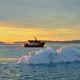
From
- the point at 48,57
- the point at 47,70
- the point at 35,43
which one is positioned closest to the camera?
the point at 47,70

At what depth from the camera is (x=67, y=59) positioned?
129ft

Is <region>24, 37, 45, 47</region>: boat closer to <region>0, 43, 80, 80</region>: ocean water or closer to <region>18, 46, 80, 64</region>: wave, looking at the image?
<region>0, 43, 80, 80</region>: ocean water

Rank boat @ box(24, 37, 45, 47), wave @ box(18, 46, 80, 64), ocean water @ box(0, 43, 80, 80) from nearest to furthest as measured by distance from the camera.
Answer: ocean water @ box(0, 43, 80, 80) → wave @ box(18, 46, 80, 64) → boat @ box(24, 37, 45, 47)

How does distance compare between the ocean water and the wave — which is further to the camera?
the wave

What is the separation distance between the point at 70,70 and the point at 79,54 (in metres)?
8.05

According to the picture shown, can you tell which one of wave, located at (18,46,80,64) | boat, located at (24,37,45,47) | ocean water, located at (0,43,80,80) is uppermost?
boat, located at (24,37,45,47)

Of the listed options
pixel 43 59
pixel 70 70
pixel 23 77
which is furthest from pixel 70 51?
pixel 23 77

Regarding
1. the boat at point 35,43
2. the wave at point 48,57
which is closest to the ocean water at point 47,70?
the wave at point 48,57

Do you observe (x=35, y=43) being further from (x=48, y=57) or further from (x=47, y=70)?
(x=47, y=70)

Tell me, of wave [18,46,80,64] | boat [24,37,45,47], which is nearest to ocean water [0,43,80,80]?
wave [18,46,80,64]

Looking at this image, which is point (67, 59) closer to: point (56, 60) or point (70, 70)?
point (56, 60)

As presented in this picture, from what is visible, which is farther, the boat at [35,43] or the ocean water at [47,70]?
the boat at [35,43]

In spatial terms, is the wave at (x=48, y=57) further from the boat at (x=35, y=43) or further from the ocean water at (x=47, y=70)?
the boat at (x=35, y=43)

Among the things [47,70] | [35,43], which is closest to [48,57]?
[47,70]
